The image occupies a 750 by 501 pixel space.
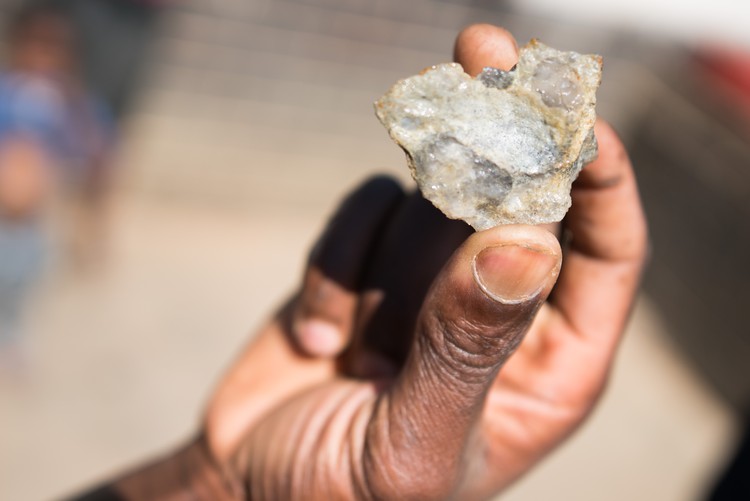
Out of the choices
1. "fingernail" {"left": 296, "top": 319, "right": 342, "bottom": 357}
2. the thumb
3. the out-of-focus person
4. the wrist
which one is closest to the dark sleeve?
the wrist

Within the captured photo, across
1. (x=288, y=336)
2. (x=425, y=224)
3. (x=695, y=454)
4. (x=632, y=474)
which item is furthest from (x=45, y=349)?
(x=695, y=454)

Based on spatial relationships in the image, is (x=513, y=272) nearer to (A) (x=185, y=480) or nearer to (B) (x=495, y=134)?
(B) (x=495, y=134)

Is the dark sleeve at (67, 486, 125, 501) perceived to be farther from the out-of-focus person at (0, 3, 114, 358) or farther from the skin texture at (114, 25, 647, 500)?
the out-of-focus person at (0, 3, 114, 358)

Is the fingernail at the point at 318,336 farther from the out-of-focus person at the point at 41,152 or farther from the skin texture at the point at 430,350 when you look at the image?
the out-of-focus person at the point at 41,152

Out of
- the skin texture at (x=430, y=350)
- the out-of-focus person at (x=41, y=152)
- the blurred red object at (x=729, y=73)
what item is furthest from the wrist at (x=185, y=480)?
the blurred red object at (x=729, y=73)

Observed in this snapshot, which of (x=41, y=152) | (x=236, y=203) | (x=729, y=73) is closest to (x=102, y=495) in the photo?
(x=41, y=152)

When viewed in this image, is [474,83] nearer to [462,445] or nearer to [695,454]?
[462,445]
